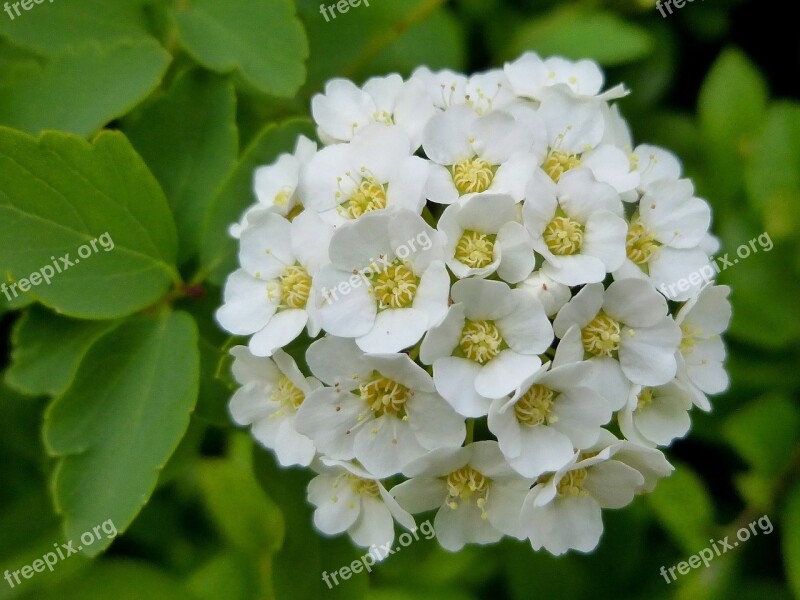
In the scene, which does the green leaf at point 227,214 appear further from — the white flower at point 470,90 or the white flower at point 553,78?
the white flower at point 553,78

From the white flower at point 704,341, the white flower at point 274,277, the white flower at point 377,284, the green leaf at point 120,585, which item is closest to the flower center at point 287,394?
the white flower at point 274,277

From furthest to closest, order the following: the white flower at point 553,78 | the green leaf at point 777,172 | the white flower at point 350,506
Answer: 1. the green leaf at point 777,172
2. the white flower at point 553,78
3. the white flower at point 350,506

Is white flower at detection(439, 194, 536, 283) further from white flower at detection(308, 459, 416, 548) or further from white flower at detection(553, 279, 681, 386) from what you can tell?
white flower at detection(308, 459, 416, 548)

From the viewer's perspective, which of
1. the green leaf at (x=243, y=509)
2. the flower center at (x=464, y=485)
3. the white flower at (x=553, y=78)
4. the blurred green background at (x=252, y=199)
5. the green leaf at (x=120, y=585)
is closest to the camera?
the flower center at (x=464, y=485)

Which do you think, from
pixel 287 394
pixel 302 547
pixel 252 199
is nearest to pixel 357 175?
pixel 252 199

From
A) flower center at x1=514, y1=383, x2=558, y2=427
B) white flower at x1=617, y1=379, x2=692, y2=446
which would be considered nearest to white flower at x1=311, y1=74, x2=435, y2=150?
flower center at x1=514, y1=383, x2=558, y2=427

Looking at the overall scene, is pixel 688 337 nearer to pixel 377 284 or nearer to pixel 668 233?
pixel 668 233
